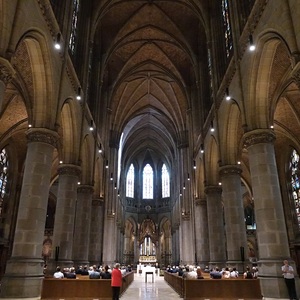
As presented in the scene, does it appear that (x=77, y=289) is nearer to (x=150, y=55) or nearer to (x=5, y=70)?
(x=5, y=70)

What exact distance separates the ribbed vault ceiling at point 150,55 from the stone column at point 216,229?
443 inches

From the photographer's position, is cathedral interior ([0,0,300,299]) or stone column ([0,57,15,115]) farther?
cathedral interior ([0,0,300,299])

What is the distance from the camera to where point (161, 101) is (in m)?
41.7

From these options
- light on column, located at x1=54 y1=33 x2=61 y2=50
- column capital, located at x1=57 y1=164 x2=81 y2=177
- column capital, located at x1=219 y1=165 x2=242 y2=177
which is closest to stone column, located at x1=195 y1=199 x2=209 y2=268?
column capital, located at x1=219 y1=165 x2=242 y2=177

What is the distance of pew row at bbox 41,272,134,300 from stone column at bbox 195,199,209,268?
53.1ft

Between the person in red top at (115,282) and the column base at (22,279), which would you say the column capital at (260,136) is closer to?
the person in red top at (115,282)

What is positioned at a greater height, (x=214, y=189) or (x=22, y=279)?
(x=214, y=189)

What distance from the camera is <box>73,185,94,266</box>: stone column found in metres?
21.0

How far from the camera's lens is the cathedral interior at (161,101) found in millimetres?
11945

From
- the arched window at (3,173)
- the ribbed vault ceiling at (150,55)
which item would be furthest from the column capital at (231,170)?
the arched window at (3,173)

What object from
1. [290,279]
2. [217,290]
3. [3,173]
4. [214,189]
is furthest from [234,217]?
[3,173]

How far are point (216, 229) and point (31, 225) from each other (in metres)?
14.2

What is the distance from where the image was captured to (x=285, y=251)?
1191 centimetres

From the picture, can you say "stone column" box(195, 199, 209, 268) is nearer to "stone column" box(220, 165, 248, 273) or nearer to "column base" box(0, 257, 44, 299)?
"stone column" box(220, 165, 248, 273)
